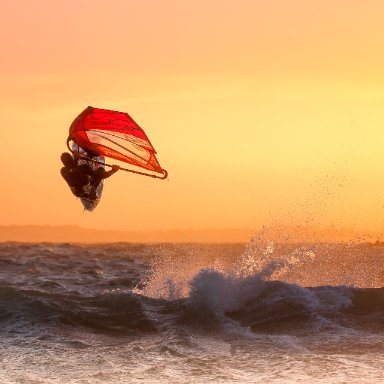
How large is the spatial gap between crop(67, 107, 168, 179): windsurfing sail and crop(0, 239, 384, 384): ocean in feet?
10.7

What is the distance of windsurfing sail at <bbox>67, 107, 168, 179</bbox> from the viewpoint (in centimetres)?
1158

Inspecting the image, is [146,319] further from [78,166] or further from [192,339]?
[78,166]

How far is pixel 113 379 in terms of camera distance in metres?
9.13

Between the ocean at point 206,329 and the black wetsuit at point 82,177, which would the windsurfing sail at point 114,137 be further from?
the ocean at point 206,329

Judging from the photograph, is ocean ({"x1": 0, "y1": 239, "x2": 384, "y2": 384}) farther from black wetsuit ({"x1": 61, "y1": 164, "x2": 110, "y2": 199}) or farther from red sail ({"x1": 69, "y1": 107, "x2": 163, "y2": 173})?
red sail ({"x1": 69, "y1": 107, "x2": 163, "y2": 173})

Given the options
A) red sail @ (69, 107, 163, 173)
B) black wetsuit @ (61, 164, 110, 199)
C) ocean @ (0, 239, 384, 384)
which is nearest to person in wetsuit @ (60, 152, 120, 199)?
black wetsuit @ (61, 164, 110, 199)

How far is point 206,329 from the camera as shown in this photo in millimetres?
13219

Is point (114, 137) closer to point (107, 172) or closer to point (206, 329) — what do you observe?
point (107, 172)

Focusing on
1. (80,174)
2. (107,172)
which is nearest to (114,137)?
(107,172)

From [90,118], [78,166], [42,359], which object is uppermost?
[90,118]

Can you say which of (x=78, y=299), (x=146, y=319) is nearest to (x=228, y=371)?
(x=146, y=319)

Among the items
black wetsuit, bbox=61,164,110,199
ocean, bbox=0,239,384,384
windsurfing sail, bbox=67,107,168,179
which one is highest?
windsurfing sail, bbox=67,107,168,179

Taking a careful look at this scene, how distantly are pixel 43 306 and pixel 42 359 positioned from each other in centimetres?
477

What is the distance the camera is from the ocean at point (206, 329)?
951 cm
